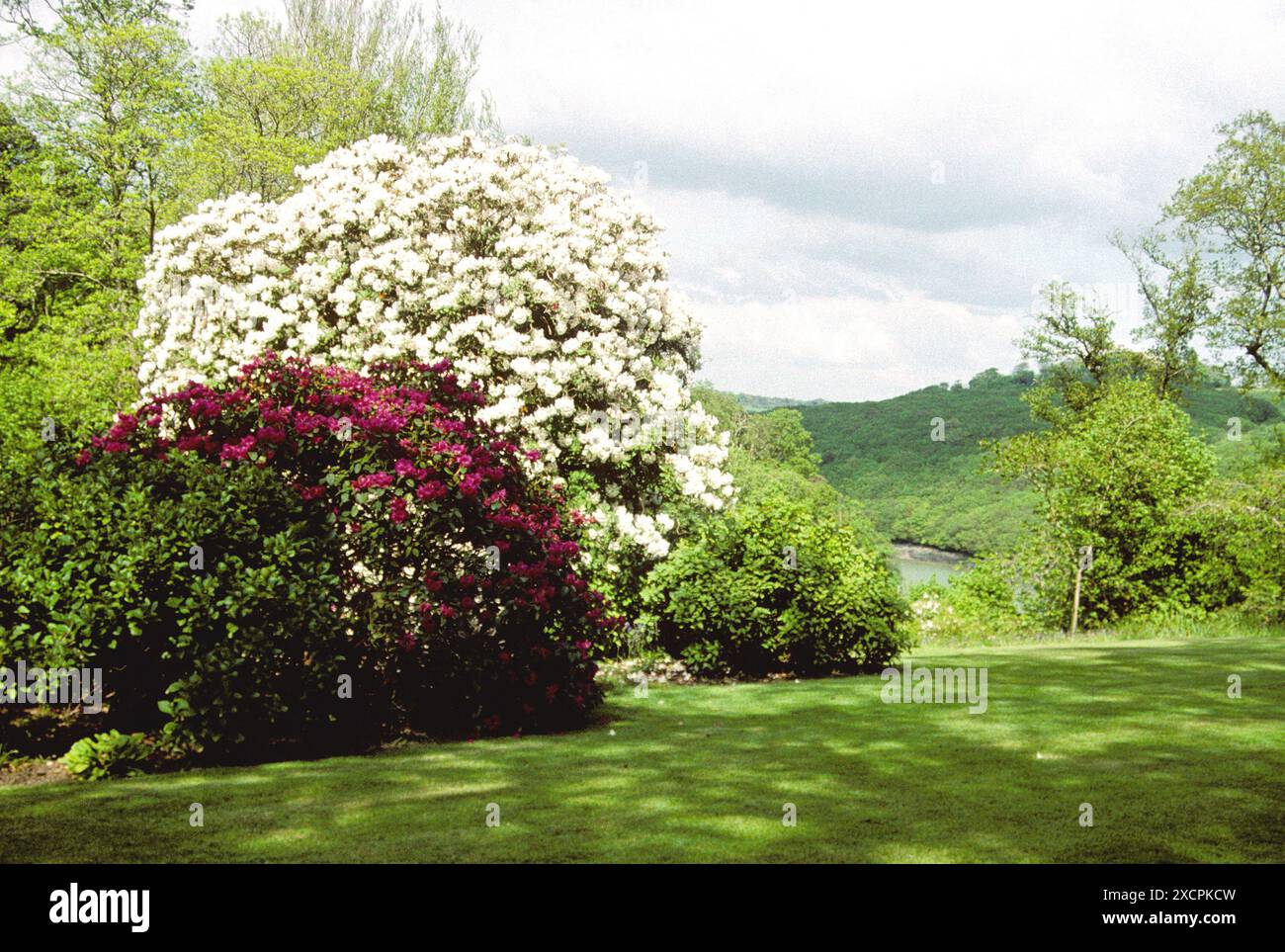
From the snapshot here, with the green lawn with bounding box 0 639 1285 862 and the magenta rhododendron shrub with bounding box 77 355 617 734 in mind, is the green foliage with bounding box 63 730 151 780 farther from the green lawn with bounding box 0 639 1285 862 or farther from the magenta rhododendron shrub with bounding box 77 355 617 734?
the magenta rhododendron shrub with bounding box 77 355 617 734

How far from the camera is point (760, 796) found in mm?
6566

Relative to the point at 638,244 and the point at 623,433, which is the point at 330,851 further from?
the point at 638,244

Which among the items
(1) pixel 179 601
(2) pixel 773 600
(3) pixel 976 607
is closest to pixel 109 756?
(1) pixel 179 601

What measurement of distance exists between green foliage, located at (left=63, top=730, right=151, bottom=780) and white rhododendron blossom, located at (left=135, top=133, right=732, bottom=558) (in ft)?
27.6

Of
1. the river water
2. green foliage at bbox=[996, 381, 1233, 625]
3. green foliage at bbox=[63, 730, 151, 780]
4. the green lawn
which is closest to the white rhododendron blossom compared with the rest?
the green lawn

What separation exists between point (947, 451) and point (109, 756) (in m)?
74.7

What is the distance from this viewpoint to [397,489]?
900cm

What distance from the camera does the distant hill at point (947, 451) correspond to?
5875 centimetres

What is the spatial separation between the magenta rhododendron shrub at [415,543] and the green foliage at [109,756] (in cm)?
163

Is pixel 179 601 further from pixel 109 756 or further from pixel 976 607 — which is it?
pixel 976 607

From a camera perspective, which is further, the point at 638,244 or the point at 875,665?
the point at 638,244

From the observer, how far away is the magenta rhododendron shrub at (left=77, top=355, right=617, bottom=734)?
29.1 feet
